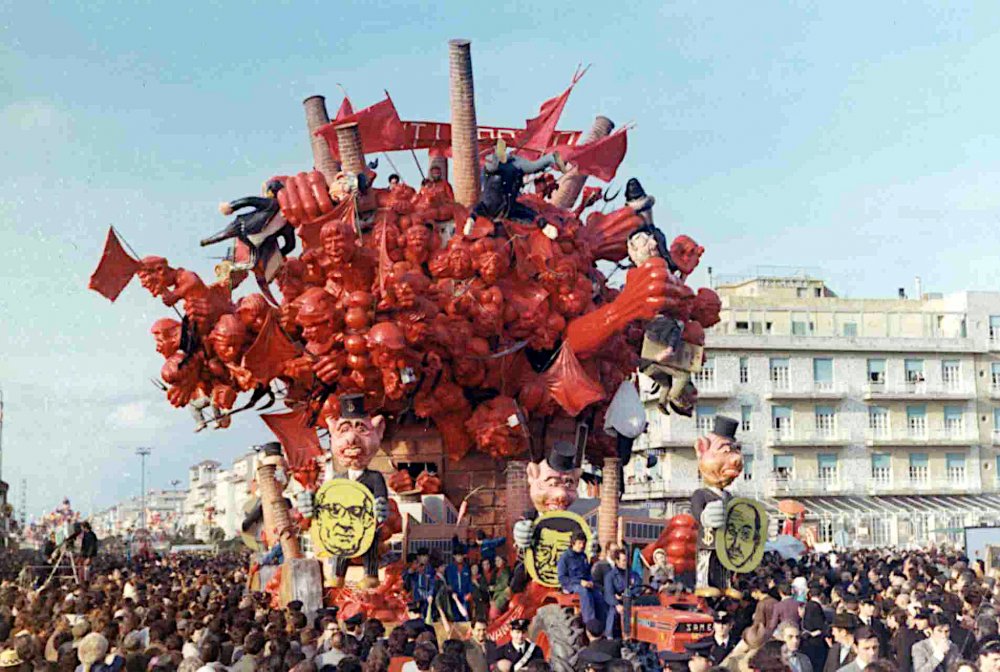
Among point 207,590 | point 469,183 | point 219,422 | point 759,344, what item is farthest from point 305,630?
point 759,344

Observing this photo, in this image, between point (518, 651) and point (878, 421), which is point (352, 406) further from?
point (878, 421)

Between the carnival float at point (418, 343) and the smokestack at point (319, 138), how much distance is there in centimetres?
19

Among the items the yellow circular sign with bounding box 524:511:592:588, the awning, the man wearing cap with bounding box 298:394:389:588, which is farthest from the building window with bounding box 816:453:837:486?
the yellow circular sign with bounding box 524:511:592:588

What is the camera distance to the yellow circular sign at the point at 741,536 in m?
17.5

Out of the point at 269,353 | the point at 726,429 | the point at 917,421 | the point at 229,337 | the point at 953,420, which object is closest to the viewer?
the point at 726,429

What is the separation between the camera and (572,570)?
15.0 meters

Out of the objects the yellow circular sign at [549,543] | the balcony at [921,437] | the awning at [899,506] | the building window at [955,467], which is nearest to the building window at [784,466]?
the awning at [899,506]

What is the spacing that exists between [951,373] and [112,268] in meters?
45.6

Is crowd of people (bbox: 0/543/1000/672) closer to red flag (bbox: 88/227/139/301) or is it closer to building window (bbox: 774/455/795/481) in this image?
red flag (bbox: 88/227/139/301)

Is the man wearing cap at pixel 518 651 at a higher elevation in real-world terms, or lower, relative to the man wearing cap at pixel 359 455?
lower

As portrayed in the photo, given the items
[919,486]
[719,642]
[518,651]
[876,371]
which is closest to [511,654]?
[518,651]

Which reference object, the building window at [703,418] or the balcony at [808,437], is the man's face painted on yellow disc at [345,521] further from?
the balcony at [808,437]

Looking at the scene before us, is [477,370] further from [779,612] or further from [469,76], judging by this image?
[779,612]

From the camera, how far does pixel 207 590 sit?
2089cm
